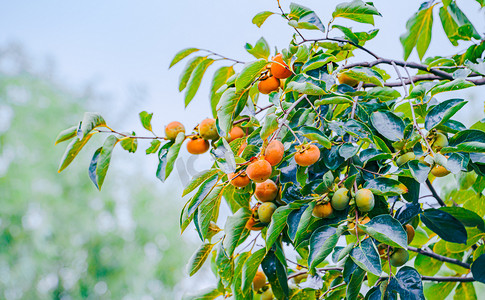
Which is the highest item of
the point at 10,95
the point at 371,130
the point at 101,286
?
the point at 10,95

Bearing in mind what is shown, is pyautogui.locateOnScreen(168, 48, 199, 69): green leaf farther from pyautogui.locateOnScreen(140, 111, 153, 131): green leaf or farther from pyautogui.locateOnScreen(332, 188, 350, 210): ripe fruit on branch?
pyautogui.locateOnScreen(332, 188, 350, 210): ripe fruit on branch

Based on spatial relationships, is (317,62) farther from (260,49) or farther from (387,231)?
(387,231)

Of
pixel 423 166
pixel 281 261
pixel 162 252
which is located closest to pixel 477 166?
pixel 423 166

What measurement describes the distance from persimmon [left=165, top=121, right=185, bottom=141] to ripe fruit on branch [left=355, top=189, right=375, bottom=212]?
1.33 feet

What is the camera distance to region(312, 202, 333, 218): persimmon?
2.05 feet

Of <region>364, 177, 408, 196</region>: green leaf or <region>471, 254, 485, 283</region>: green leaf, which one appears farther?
<region>471, 254, 485, 283</region>: green leaf

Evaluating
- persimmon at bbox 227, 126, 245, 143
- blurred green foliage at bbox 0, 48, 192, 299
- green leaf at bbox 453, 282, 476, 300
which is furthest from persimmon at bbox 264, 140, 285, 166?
blurred green foliage at bbox 0, 48, 192, 299

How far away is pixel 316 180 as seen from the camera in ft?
2.17

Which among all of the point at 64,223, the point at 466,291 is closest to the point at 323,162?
the point at 466,291

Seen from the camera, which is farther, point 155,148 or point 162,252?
point 162,252

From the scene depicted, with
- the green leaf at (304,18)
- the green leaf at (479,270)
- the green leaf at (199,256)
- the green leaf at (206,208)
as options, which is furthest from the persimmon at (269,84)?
the green leaf at (479,270)

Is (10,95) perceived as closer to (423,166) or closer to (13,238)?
(13,238)

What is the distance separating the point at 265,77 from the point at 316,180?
24cm

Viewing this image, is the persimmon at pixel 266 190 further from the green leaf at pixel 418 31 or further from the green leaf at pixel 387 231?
the green leaf at pixel 418 31
